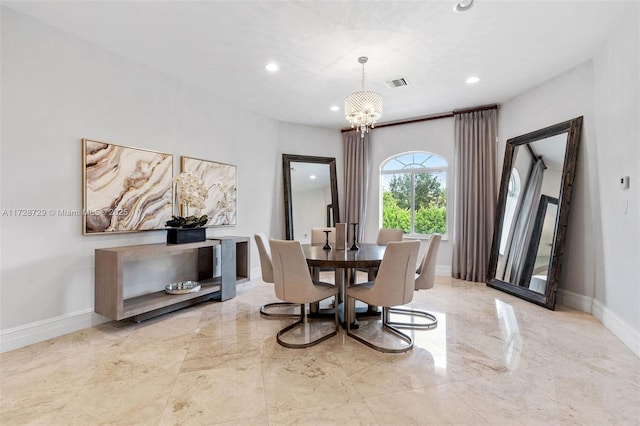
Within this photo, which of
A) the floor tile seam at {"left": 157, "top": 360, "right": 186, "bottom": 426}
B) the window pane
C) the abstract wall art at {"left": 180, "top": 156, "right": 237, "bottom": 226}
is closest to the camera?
the floor tile seam at {"left": 157, "top": 360, "right": 186, "bottom": 426}

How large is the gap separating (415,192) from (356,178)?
1.14 meters

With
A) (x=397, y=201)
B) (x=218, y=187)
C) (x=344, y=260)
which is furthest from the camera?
(x=397, y=201)

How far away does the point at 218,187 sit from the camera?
14.5ft

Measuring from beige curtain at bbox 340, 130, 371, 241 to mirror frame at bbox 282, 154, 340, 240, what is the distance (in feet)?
0.67

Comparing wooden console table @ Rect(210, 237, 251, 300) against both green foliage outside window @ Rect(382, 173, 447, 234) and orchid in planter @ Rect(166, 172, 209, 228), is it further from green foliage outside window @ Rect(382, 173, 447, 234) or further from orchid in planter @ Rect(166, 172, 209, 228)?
green foliage outside window @ Rect(382, 173, 447, 234)

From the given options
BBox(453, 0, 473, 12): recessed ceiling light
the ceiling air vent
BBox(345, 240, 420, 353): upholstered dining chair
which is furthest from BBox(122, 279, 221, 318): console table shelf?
BBox(453, 0, 473, 12): recessed ceiling light

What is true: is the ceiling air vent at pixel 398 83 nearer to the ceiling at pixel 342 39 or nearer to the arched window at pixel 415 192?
the ceiling at pixel 342 39

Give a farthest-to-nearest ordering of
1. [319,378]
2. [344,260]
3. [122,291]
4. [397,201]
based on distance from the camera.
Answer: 1. [397,201]
2. [122,291]
3. [344,260]
4. [319,378]

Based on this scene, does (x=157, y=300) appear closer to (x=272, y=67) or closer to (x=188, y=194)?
(x=188, y=194)

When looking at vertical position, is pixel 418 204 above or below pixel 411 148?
below

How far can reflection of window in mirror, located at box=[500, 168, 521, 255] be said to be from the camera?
4.39 m

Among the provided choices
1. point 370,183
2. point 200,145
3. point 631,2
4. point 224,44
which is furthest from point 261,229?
point 631,2

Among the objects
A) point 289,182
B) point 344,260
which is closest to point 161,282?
point 344,260

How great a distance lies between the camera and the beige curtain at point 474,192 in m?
4.90
